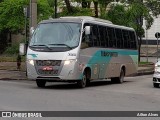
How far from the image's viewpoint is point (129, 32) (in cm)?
2862

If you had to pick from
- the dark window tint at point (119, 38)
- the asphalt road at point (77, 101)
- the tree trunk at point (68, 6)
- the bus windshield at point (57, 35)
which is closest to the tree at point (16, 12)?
the tree trunk at point (68, 6)

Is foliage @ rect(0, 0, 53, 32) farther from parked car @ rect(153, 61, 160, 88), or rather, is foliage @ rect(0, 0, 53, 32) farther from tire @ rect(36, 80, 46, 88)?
parked car @ rect(153, 61, 160, 88)

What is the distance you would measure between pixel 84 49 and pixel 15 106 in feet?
Answer: 26.6

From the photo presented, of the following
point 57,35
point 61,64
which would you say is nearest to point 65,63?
point 61,64

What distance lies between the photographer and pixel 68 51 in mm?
20938

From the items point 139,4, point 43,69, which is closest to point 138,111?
point 43,69

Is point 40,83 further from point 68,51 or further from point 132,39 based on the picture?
point 132,39

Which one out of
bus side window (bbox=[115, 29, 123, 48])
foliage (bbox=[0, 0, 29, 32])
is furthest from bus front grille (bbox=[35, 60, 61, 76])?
foliage (bbox=[0, 0, 29, 32])

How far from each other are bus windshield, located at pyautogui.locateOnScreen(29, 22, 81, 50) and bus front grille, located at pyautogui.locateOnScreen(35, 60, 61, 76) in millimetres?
647

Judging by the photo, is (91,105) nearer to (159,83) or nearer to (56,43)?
(56,43)

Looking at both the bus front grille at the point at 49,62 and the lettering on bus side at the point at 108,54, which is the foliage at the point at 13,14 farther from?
the bus front grille at the point at 49,62

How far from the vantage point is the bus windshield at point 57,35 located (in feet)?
69.6

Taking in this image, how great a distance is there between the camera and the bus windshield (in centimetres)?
2122

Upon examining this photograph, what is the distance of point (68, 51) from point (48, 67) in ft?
3.50
